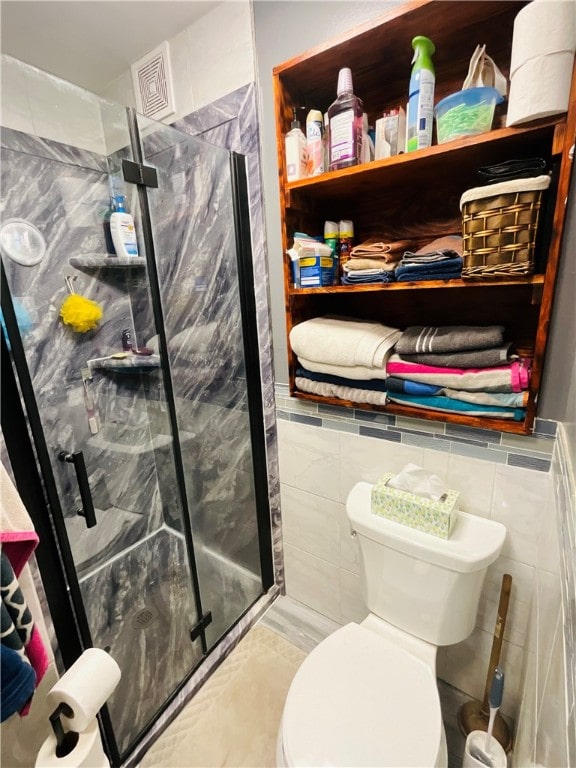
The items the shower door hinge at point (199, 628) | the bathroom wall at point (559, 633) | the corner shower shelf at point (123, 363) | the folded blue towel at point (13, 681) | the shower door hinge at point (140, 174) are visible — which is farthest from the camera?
the corner shower shelf at point (123, 363)

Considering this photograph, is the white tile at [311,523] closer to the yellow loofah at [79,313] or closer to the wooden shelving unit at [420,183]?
the wooden shelving unit at [420,183]

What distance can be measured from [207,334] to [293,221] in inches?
22.4

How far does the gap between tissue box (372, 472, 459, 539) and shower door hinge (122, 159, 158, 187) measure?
1.30 meters

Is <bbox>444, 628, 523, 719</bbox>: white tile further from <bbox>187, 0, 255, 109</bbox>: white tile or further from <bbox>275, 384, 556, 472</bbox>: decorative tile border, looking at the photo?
<bbox>187, 0, 255, 109</bbox>: white tile

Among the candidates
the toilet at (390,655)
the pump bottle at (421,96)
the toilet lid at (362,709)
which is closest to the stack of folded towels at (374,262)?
the pump bottle at (421,96)

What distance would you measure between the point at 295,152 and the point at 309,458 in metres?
1.06

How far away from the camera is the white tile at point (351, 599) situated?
4.63 ft

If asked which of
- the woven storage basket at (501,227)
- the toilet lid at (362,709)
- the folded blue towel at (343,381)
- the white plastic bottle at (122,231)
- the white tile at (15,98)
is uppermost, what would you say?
the white tile at (15,98)

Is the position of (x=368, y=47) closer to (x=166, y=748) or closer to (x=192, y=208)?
(x=192, y=208)

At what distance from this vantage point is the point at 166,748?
1175mm

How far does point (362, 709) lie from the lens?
2.83ft

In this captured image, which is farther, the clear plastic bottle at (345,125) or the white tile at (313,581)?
the white tile at (313,581)

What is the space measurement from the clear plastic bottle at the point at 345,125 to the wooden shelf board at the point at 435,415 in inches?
27.9

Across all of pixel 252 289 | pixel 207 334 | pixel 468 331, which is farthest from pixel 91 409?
pixel 468 331
